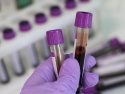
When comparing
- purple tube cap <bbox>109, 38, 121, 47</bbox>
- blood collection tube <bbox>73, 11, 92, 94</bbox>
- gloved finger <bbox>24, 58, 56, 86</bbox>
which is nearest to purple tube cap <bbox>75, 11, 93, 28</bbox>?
blood collection tube <bbox>73, 11, 92, 94</bbox>

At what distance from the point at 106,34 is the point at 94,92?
0.29m

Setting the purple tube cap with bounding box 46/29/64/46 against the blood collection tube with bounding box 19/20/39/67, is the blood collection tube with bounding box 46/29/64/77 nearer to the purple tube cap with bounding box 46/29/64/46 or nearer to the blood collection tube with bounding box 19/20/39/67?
the purple tube cap with bounding box 46/29/64/46

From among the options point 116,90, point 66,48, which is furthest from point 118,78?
point 66,48

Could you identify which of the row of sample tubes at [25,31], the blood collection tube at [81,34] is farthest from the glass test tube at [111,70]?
the blood collection tube at [81,34]

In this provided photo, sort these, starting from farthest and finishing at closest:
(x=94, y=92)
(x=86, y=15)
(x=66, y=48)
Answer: (x=66, y=48) → (x=94, y=92) → (x=86, y=15)

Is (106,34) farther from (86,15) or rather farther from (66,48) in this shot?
(86,15)

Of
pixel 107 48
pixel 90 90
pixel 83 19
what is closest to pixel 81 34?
pixel 83 19

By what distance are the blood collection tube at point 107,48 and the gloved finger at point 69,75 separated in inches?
13.3

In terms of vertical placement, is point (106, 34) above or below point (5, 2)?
below

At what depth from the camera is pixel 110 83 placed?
656 mm

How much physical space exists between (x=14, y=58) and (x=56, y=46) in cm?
30

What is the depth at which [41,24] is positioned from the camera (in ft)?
2.10

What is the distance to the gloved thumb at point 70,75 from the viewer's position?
380mm

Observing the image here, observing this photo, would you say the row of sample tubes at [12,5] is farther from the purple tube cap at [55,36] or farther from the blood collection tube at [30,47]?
the purple tube cap at [55,36]
